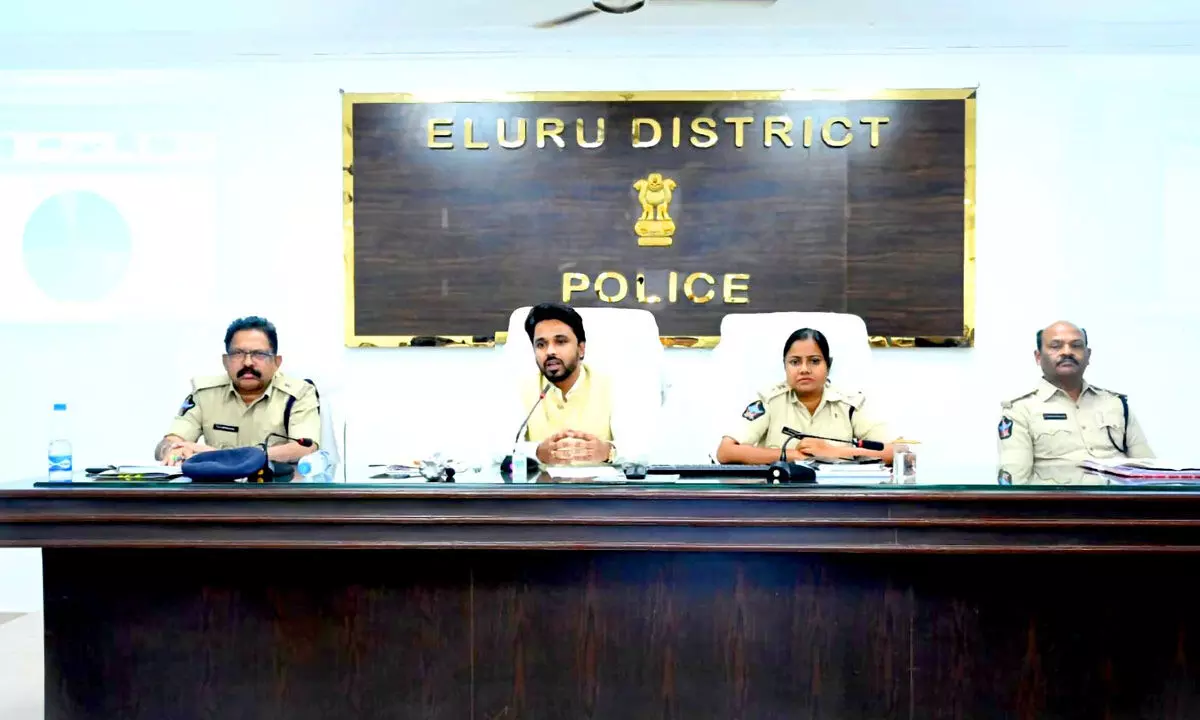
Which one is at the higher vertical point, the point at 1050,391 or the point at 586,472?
the point at 1050,391

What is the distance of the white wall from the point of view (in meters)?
3.66

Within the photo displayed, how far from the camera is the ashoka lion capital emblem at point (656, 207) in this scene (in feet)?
12.1

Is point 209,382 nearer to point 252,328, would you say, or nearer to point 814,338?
point 252,328

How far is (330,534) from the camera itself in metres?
1.86

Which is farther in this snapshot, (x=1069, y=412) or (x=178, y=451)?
(x=1069, y=412)

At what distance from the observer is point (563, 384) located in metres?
3.05

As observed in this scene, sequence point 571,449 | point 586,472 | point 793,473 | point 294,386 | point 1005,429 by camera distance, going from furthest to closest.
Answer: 1. point 294,386
2. point 1005,429
3. point 571,449
4. point 586,472
5. point 793,473

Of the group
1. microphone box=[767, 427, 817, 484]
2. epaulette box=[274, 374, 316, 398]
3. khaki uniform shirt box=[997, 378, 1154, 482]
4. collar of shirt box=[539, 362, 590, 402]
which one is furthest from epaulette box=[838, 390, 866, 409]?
epaulette box=[274, 374, 316, 398]

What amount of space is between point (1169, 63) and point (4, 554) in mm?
4828

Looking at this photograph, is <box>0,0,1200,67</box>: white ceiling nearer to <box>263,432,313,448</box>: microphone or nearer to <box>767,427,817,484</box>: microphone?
<box>263,432,313,448</box>: microphone

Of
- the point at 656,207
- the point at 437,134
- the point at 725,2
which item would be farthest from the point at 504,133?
the point at 725,2

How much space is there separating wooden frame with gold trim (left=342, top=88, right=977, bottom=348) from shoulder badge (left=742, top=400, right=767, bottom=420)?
0.72 m

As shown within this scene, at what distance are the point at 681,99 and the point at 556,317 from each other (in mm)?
1221

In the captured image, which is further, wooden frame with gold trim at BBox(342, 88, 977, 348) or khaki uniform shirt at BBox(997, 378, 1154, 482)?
wooden frame with gold trim at BBox(342, 88, 977, 348)
